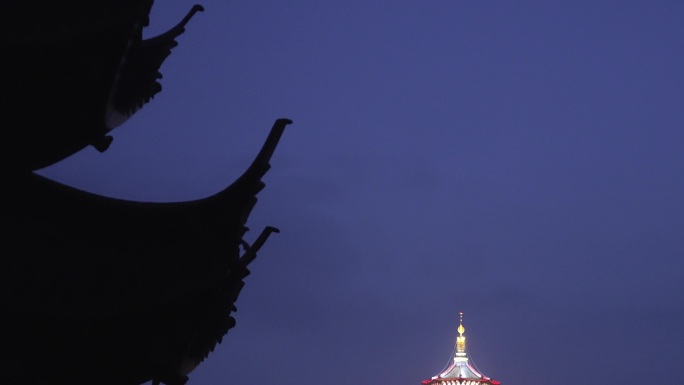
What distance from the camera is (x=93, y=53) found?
10.4 metres

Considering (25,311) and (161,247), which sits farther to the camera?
(161,247)

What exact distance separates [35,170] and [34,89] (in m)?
1.38

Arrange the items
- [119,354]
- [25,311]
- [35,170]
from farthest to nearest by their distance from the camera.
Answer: [35,170] → [119,354] → [25,311]

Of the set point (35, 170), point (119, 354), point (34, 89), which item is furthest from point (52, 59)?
point (119, 354)

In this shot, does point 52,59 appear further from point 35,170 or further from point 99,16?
point 35,170

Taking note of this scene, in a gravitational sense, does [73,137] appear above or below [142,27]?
below

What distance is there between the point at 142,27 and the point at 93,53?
59cm

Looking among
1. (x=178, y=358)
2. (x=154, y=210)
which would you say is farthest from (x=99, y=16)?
(x=178, y=358)

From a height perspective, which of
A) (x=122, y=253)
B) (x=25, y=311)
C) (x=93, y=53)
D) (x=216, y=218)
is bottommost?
(x=25, y=311)

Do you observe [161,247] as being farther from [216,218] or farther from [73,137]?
[73,137]

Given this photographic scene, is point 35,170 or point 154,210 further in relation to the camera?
point 35,170

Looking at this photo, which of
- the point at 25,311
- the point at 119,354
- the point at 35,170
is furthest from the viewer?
the point at 35,170

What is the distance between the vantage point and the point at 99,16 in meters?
10.3

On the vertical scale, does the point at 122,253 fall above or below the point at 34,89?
below
